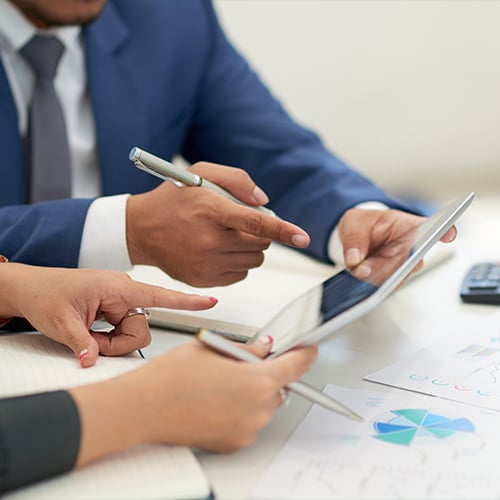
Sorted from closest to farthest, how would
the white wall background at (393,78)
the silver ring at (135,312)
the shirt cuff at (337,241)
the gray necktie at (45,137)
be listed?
1. the silver ring at (135,312)
2. the shirt cuff at (337,241)
3. the gray necktie at (45,137)
4. the white wall background at (393,78)

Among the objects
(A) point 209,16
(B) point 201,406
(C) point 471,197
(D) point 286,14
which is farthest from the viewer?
(D) point 286,14

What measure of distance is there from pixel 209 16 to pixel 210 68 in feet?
0.30

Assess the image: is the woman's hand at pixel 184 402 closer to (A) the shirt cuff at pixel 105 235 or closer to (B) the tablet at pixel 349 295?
(B) the tablet at pixel 349 295

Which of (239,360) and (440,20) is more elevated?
(440,20)

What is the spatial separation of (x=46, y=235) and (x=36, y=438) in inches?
14.9

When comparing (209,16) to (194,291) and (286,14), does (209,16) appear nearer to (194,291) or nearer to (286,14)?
(286,14)

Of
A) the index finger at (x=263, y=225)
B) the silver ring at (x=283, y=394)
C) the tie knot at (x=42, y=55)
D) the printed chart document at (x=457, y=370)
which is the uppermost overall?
the tie knot at (x=42, y=55)

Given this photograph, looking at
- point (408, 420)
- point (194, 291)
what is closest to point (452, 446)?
point (408, 420)

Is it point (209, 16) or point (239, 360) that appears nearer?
point (239, 360)

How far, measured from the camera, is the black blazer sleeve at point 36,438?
0.42 m

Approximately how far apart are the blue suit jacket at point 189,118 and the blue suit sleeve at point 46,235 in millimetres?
221

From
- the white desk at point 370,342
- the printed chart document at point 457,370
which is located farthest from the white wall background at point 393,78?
the printed chart document at point 457,370

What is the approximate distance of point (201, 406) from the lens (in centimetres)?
45

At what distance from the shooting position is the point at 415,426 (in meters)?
0.53
